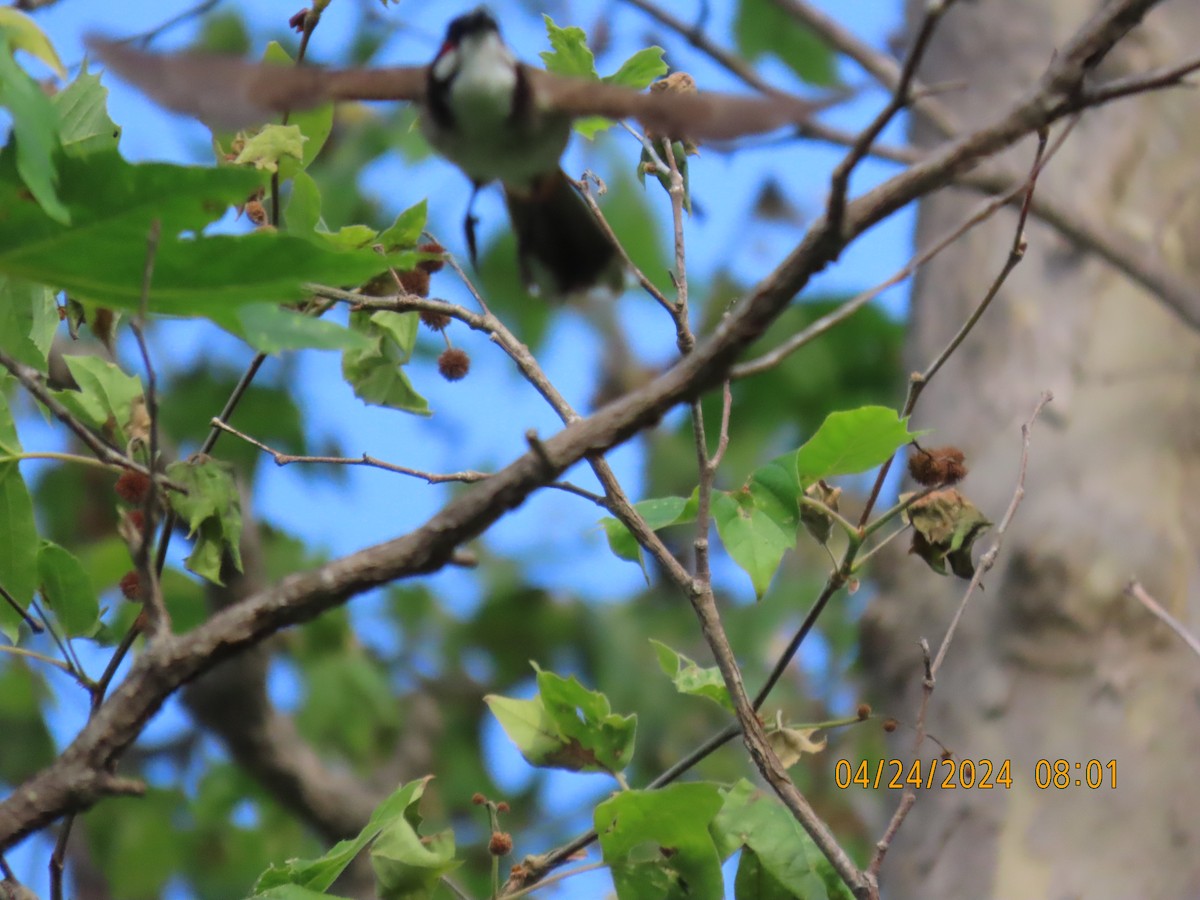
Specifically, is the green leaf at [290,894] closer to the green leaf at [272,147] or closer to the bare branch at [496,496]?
the bare branch at [496,496]

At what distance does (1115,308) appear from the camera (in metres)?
3.97

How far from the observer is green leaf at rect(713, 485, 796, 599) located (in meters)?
1.57

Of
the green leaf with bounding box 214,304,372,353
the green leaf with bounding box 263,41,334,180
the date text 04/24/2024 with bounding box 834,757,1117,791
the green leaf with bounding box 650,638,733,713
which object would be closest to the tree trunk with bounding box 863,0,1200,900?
the date text 04/24/2024 with bounding box 834,757,1117,791

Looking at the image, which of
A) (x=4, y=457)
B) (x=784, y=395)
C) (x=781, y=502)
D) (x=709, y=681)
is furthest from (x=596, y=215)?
(x=784, y=395)

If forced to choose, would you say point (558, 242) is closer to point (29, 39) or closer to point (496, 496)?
point (29, 39)

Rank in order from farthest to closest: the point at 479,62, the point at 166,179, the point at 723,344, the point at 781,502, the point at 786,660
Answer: the point at 479,62, the point at 781,502, the point at 786,660, the point at 166,179, the point at 723,344

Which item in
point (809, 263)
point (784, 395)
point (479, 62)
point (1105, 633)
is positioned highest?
point (784, 395)

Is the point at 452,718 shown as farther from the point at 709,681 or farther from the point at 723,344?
the point at 723,344

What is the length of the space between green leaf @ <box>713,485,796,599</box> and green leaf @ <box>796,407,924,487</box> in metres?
0.07

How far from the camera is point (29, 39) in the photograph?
59.2 inches

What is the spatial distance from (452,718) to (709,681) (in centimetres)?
600

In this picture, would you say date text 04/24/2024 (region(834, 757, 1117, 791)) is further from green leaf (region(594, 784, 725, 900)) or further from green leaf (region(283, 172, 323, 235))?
green leaf (region(283, 172, 323, 235))

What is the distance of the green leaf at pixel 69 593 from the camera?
Result: 1.66m

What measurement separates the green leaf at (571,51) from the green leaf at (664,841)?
110cm
